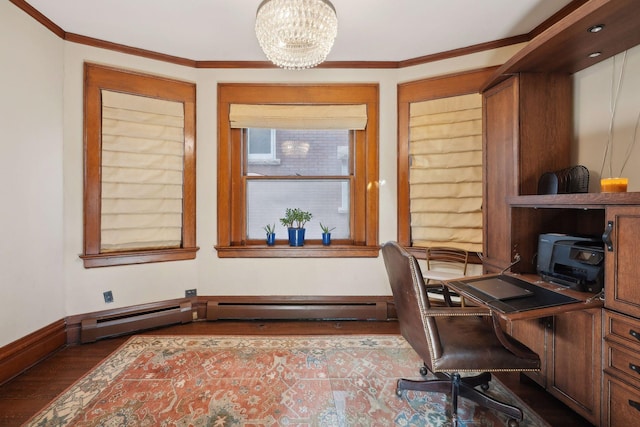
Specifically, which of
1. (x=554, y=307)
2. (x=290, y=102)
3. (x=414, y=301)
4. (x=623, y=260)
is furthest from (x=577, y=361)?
(x=290, y=102)

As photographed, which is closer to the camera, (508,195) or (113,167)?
(508,195)

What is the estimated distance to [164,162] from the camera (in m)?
2.99

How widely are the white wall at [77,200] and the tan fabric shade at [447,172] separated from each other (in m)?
0.26

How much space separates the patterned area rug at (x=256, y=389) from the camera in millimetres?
1725

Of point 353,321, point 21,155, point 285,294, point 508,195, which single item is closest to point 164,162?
point 21,155

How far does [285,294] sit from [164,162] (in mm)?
1833

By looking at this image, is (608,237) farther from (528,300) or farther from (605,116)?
(605,116)

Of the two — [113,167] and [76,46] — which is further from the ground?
[76,46]

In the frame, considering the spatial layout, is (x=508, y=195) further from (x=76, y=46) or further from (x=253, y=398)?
(x=76, y=46)

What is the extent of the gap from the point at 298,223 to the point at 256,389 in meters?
1.68

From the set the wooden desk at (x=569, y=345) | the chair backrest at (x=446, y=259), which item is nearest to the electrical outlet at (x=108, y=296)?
the wooden desk at (x=569, y=345)

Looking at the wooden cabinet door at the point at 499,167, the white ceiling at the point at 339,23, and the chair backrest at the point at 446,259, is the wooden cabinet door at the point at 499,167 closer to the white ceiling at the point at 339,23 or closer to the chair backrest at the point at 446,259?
the chair backrest at the point at 446,259

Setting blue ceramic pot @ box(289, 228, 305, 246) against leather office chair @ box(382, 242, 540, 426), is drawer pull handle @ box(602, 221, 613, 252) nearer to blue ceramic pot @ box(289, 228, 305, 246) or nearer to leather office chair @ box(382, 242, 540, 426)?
leather office chair @ box(382, 242, 540, 426)

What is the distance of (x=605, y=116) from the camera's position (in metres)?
1.99
